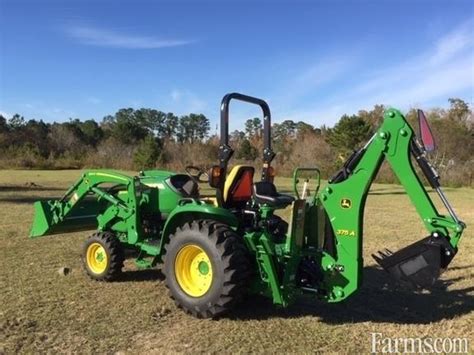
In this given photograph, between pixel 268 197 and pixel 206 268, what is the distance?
3.22 feet

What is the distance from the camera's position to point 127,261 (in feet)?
26.5

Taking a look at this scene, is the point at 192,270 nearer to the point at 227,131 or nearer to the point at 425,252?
the point at 227,131

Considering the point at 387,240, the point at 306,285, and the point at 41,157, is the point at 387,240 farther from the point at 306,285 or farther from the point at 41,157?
the point at 41,157

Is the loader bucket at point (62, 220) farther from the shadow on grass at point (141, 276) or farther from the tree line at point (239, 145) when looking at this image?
the tree line at point (239, 145)

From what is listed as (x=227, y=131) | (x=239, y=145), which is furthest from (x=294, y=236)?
(x=239, y=145)

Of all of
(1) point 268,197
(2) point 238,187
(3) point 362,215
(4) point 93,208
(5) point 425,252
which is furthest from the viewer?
(4) point 93,208

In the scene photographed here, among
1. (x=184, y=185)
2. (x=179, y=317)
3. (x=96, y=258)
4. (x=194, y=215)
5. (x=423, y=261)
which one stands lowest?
(x=179, y=317)

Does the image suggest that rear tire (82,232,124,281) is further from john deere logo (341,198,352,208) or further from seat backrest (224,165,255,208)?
john deere logo (341,198,352,208)

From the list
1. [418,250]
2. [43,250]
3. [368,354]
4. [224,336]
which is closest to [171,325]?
[224,336]

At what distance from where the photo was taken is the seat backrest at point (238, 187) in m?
5.77

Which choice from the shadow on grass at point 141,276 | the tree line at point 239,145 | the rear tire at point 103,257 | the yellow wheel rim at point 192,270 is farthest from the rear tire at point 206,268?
the tree line at point 239,145

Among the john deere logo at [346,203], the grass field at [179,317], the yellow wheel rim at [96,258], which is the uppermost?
the john deere logo at [346,203]

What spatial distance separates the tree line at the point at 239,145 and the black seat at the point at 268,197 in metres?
17.8

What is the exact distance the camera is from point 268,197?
5523mm
